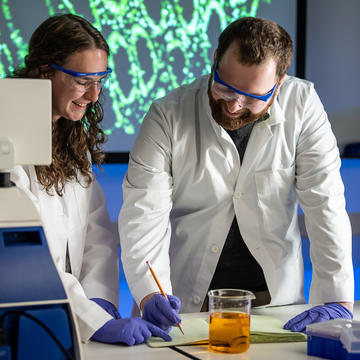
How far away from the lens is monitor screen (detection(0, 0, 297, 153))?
4.79 m

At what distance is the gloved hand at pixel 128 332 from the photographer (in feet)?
4.86

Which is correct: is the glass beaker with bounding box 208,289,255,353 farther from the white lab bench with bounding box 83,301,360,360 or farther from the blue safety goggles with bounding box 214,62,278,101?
the blue safety goggles with bounding box 214,62,278,101

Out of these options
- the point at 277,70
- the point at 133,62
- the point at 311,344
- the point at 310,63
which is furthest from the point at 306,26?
the point at 311,344

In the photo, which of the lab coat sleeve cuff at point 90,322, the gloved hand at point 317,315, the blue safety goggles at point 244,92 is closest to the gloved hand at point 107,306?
the lab coat sleeve cuff at point 90,322

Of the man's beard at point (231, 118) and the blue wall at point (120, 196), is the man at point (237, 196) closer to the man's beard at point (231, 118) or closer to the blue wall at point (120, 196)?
the man's beard at point (231, 118)

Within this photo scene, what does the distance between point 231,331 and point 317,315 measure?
38 centimetres

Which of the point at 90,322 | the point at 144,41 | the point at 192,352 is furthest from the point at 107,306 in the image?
the point at 144,41

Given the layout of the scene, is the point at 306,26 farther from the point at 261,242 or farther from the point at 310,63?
the point at 261,242

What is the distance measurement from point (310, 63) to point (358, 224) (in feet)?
5.01

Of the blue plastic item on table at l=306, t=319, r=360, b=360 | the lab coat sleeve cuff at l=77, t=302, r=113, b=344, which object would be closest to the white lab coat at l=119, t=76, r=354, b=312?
the lab coat sleeve cuff at l=77, t=302, r=113, b=344

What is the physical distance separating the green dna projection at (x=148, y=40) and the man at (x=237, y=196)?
2863 millimetres

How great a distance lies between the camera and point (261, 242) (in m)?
2.04

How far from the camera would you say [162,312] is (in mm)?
1577

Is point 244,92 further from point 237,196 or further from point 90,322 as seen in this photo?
point 90,322
